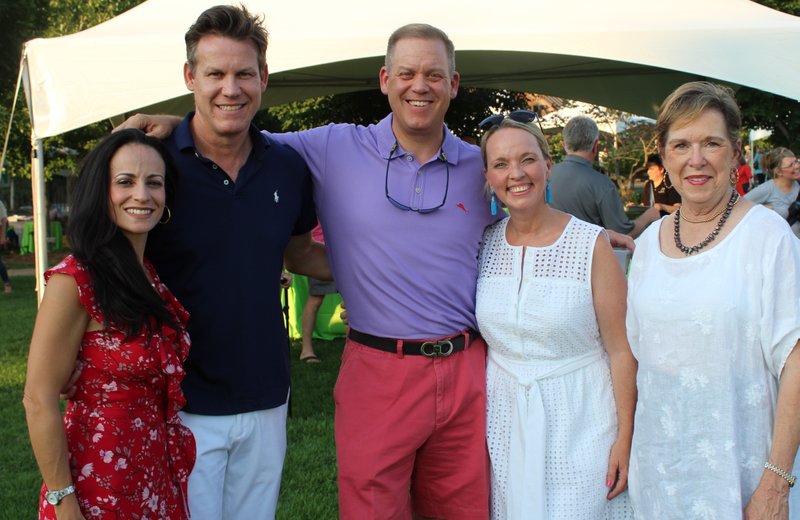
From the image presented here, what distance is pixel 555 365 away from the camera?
2518 millimetres

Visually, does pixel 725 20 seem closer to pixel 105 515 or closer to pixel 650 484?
pixel 650 484

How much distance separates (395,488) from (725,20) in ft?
12.5

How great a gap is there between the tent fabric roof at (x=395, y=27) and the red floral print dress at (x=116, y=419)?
112 inches

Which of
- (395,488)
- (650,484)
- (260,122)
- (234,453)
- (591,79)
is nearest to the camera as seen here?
(650,484)

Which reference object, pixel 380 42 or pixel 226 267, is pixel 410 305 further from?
pixel 380 42

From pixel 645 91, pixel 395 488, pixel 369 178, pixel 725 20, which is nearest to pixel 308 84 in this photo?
pixel 645 91

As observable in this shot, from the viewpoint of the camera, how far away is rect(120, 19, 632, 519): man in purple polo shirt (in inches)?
103

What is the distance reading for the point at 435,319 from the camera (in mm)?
2629

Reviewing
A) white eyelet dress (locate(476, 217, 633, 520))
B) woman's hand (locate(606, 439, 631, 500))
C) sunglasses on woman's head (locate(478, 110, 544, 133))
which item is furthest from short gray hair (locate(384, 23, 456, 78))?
woman's hand (locate(606, 439, 631, 500))

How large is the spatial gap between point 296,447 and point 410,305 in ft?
8.11

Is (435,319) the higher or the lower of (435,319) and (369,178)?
the lower

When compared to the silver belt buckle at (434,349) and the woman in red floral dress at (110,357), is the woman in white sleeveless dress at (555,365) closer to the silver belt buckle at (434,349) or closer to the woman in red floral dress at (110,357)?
the silver belt buckle at (434,349)

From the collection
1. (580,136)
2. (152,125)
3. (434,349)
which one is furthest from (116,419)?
(580,136)

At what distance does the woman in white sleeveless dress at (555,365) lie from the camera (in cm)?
247
